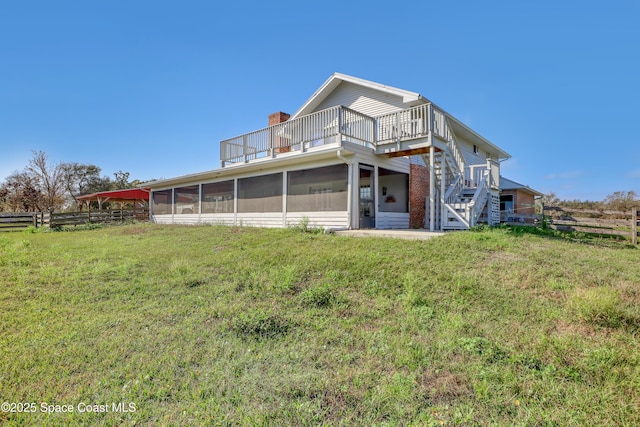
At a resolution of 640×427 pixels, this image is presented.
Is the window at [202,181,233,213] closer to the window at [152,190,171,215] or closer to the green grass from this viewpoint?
the window at [152,190,171,215]

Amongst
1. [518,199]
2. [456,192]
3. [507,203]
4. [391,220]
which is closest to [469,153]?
[507,203]

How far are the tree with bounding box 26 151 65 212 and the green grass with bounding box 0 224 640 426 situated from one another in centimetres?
3237

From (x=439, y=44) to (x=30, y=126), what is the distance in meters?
27.8

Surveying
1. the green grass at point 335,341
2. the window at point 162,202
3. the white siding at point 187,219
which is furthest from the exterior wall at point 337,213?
the window at point 162,202

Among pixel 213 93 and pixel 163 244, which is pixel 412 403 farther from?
pixel 213 93

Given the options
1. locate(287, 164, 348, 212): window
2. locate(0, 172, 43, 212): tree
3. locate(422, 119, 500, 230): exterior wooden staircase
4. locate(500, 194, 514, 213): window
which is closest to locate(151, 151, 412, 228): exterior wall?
locate(287, 164, 348, 212): window

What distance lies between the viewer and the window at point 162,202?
17.8 meters

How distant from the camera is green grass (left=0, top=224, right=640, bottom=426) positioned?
2.14 meters

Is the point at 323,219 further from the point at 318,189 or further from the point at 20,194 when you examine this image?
the point at 20,194

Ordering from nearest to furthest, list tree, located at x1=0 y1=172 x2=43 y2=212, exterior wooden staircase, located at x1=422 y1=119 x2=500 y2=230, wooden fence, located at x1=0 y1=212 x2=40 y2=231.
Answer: exterior wooden staircase, located at x1=422 y1=119 x2=500 y2=230 → wooden fence, located at x1=0 y1=212 x2=40 y2=231 → tree, located at x1=0 y1=172 x2=43 y2=212

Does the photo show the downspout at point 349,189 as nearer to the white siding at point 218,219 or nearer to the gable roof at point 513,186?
the white siding at point 218,219

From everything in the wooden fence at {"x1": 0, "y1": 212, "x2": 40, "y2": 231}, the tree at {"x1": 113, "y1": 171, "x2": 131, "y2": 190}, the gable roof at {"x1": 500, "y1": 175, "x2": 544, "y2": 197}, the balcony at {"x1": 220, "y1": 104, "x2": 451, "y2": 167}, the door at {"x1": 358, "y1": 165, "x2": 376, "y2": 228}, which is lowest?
the wooden fence at {"x1": 0, "y1": 212, "x2": 40, "y2": 231}

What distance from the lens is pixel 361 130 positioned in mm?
10086

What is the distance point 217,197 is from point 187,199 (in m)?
3.03
